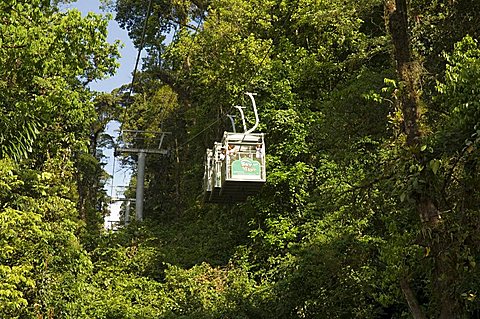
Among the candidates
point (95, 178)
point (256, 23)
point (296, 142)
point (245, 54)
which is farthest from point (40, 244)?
point (95, 178)

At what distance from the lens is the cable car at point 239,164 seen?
1212 cm

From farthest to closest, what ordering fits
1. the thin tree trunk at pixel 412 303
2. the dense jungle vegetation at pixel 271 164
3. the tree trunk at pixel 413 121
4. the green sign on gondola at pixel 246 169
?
the green sign on gondola at pixel 246 169, the thin tree trunk at pixel 412 303, the dense jungle vegetation at pixel 271 164, the tree trunk at pixel 413 121

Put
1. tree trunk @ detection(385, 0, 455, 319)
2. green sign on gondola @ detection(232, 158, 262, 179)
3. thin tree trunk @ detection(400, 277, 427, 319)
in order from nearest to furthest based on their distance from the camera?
1. tree trunk @ detection(385, 0, 455, 319)
2. thin tree trunk @ detection(400, 277, 427, 319)
3. green sign on gondola @ detection(232, 158, 262, 179)

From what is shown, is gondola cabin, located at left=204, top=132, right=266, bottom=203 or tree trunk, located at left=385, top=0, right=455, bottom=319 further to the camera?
gondola cabin, located at left=204, top=132, right=266, bottom=203

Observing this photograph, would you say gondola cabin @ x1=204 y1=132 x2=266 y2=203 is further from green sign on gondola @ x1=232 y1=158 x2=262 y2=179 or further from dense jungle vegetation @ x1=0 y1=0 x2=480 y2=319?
dense jungle vegetation @ x1=0 y1=0 x2=480 y2=319

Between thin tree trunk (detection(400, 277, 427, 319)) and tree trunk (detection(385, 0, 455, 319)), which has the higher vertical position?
tree trunk (detection(385, 0, 455, 319))

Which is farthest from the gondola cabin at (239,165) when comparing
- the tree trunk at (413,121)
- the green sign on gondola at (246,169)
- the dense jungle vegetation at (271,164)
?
the tree trunk at (413,121)

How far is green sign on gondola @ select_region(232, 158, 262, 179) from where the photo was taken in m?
12.1

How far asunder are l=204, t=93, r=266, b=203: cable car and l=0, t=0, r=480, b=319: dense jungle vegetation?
167 centimetres

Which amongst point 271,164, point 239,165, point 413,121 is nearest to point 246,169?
point 239,165

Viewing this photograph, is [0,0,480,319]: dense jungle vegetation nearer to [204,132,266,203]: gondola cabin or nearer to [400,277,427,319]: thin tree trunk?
[400,277,427,319]: thin tree trunk

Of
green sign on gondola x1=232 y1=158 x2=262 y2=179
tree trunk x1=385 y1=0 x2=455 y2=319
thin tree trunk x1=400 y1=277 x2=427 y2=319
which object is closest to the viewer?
tree trunk x1=385 y1=0 x2=455 y2=319

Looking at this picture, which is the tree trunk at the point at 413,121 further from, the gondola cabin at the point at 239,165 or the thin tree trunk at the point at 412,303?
the gondola cabin at the point at 239,165

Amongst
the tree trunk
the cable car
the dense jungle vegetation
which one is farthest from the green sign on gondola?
the tree trunk
